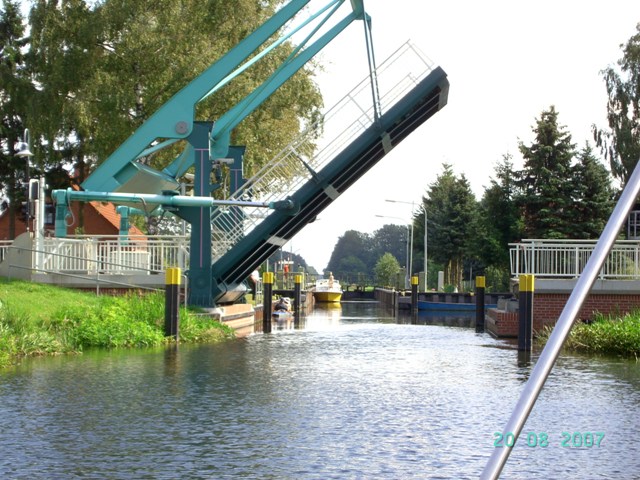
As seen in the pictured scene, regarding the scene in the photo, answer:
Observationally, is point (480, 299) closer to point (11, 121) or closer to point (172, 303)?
point (172, 303)

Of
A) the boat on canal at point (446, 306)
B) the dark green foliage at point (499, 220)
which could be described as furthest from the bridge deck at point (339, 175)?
the dark green foliage at point (499, 220)

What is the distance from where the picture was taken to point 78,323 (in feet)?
53.9

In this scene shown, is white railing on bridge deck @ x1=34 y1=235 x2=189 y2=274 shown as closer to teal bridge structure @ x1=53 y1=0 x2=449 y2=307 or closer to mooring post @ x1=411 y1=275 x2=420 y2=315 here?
teal bridge structure @ x1=53 y1=0 x2=449 y2=307

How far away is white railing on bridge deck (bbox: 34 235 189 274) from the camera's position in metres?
22.1

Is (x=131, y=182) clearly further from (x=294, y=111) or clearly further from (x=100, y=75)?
(x=294, y=111)

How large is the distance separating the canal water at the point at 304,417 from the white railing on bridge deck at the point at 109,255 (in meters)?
6.71

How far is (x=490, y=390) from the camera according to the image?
11570mm

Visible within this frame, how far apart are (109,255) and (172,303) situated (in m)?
5.67

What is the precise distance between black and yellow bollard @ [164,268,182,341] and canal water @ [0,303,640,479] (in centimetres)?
167

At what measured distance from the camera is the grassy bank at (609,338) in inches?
635

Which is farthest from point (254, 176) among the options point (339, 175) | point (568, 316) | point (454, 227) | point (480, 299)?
point (454, 227)

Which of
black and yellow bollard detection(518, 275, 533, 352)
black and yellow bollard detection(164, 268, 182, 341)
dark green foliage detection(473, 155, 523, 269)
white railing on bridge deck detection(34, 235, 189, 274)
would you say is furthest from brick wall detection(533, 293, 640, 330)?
dark green foliage detection(473, 155, 523, 269)

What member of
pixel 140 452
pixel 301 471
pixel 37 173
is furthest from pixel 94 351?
pixel 37 173

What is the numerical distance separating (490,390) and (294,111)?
69.1 feet
